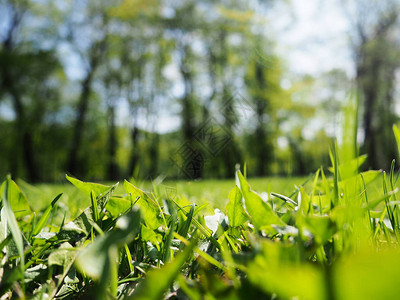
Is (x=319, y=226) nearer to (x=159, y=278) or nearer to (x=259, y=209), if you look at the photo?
(x=259, y=209)

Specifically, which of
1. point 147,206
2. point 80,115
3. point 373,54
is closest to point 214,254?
point 147,206

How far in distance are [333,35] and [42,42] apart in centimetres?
1695

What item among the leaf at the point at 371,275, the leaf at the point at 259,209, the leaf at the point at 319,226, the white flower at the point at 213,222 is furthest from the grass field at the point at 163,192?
the leaf at the point at 371,275

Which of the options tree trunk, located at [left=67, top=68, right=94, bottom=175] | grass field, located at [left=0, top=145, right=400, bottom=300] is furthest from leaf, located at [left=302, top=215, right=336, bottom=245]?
tree trunk, located at [left=67, top=68, right=94, bottom=175]

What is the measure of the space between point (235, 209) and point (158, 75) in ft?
68.7

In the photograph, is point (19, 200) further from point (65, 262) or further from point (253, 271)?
point (253, 271)

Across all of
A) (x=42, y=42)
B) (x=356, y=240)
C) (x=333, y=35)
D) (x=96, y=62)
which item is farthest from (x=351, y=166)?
(x=42, y=42)

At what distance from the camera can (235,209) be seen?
21.1 inches

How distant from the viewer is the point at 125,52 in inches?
752

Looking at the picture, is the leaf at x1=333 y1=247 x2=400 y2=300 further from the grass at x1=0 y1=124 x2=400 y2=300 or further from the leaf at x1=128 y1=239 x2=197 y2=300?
the leaf at x1=128 y1=239 x2=197 y2=300

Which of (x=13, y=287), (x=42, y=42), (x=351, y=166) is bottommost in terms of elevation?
(x=13, y=287)

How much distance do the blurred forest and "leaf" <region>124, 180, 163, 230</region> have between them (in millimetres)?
14218

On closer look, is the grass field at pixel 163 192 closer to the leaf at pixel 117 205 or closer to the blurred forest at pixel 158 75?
the leaf at pixel 117 205

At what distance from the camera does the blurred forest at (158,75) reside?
614 inches
